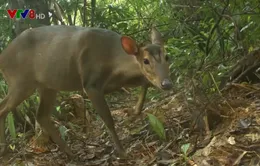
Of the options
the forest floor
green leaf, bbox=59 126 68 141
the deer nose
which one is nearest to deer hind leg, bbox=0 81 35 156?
the forest floor

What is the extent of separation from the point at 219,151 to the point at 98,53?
5.80 feet

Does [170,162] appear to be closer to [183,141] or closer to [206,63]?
[183,141]

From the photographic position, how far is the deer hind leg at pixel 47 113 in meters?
5.14

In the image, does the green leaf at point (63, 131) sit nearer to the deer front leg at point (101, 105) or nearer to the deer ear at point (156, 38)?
the deer front leg at point (101, 105)

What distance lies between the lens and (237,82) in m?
4.80

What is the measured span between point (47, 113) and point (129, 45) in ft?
4.17

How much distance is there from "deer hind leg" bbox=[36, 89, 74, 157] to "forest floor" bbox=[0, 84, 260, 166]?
133mm

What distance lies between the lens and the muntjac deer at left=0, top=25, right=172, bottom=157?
4.66 meters

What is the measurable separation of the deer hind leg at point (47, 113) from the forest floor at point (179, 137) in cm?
13

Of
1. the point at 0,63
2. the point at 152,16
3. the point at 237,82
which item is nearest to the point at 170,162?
the point at 237,82

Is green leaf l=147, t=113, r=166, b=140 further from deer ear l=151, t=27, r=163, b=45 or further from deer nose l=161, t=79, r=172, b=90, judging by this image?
deer ear l=151, t=27, r=163, b=45

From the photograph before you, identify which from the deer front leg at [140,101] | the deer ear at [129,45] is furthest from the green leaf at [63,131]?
the deer ear at [129,45]

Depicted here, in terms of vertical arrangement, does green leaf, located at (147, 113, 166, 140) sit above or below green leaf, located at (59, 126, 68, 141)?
above

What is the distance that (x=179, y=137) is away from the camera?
4312 mm
